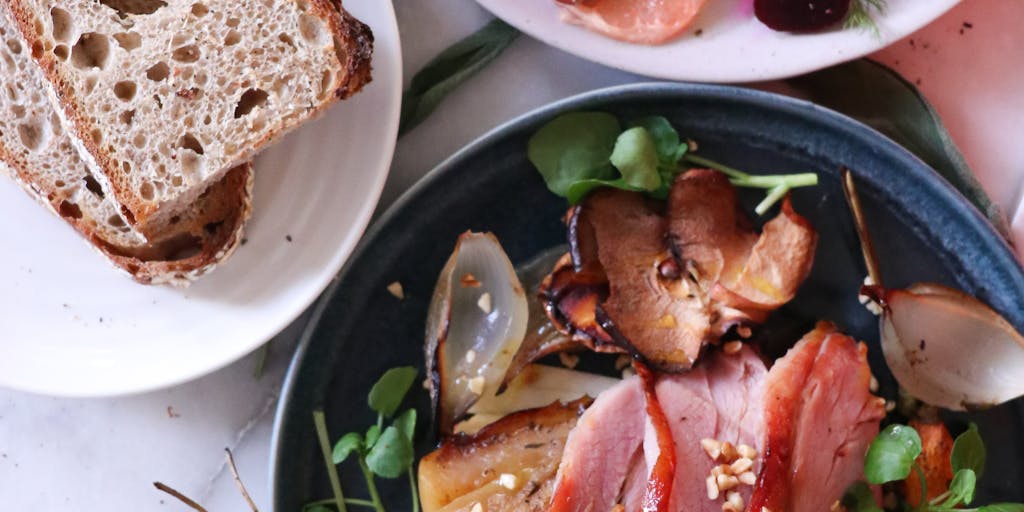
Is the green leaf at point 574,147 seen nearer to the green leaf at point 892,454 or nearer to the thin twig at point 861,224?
the thin twig at point 861,224

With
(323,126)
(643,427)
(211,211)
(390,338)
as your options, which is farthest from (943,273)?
A: (211,211)

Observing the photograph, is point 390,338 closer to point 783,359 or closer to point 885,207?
point 783,359

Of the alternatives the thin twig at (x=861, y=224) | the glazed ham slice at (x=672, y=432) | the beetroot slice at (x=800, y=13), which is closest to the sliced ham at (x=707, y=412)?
the glazed ham slice at (x=672, y=432)

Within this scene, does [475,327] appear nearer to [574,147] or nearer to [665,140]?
[574,147]

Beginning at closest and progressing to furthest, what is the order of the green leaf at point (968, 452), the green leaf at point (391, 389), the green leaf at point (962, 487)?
the green leaf at point (962, 487), the green leaf at point (968, 452), the green leaf at point (391, 389)

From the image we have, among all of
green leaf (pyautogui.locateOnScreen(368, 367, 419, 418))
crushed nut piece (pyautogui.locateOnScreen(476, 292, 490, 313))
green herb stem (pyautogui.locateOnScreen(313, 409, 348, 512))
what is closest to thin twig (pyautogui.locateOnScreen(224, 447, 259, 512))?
green herb stem (pyautogui.locateOnScreen(313, 409, 348, 512))

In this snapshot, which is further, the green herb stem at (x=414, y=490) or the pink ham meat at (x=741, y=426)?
the green herb stem at (x=414, y=490)
